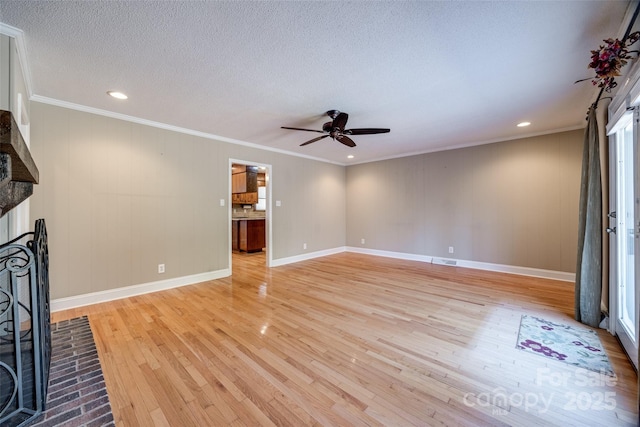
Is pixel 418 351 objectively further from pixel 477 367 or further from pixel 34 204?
pixel 34 204

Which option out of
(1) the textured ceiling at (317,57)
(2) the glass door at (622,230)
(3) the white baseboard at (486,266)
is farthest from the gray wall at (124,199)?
(2) the glass door at (622,230)

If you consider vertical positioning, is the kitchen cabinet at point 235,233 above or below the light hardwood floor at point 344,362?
above

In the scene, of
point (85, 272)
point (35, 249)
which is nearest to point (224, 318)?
point (35, 249)

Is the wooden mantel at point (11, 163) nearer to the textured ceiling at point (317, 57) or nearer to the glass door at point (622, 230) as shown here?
the textured ceiling at point (317, 57)

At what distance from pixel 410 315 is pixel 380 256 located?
344 cm

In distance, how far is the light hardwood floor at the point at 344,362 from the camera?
58.6 inches

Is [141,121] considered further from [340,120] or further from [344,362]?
[344,362]

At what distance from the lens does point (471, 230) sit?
4996 mm

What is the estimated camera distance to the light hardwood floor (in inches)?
58.6

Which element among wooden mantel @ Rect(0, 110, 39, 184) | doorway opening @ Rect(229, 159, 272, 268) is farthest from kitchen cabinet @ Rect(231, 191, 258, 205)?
wooden mantel @ Rect(0, 110, 39, 184)

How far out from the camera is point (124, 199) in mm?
3453

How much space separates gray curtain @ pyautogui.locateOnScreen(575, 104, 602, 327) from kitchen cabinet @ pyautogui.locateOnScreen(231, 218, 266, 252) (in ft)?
19.4

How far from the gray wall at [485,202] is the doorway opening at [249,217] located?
2.69 m

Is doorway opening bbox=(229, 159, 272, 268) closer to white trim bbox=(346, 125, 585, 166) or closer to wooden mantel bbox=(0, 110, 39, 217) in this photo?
white trim bbox=(346, 125, 585, 166)
